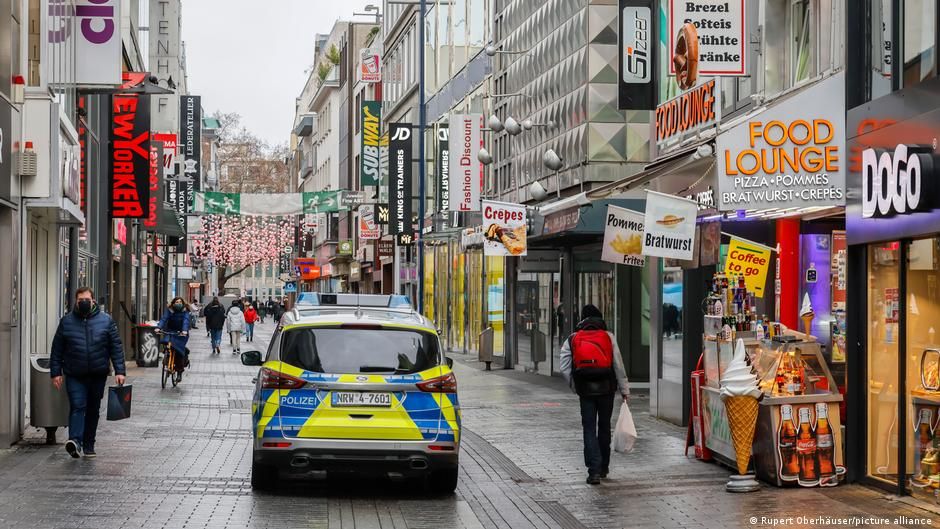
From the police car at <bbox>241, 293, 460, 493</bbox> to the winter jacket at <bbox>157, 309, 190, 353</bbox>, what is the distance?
14636 mm

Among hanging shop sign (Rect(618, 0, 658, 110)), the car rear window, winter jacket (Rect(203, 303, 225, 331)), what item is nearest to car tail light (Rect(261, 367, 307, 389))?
the car rear window

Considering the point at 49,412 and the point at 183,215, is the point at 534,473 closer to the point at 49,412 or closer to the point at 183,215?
the point at 49,412

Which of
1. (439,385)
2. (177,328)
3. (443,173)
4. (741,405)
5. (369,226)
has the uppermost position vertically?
(443,173)

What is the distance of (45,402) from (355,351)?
4681 millimetres

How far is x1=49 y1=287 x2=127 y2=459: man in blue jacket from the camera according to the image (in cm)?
1390

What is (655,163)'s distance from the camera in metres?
17.9

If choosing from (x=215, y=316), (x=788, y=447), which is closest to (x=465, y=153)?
(x=215, y=316)

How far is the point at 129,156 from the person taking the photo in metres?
28.4

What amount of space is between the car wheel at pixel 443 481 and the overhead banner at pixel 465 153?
22847 mm

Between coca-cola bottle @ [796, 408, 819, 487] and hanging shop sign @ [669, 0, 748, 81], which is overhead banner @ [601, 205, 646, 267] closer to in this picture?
hanging shop sign @ [669, 0, 748, 81]

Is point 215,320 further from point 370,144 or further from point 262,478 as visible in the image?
point 262,478

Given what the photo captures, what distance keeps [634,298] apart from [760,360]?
12.8 m

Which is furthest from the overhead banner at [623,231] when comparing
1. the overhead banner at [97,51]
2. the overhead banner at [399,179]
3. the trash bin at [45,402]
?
the overhead banner at [399,179]

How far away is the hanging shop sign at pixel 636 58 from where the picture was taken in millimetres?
20234
